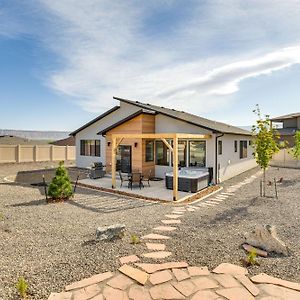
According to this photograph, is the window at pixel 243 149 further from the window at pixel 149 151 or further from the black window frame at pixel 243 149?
the window at pixel 149 151

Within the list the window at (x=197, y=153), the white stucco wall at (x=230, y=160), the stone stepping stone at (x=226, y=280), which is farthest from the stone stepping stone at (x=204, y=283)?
the white stucco wall at (x=230, y=160)

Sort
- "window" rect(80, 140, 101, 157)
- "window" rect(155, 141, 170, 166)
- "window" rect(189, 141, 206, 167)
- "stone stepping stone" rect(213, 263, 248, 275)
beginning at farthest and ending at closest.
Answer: "window" rect(80, 140, 101, 157)
"window" rect(155, 141, 170, 166)
"window" rect(189, 141, 206, 167)
"stone stepping stone" rect(213, 263, 248, 275)

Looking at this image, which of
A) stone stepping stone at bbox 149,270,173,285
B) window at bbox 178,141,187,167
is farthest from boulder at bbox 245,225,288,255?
window at bbox 178,141,187,167

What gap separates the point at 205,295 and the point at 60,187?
7878 mm

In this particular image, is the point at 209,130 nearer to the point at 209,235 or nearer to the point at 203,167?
the point at 203,167

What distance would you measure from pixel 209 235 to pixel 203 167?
29.2ft

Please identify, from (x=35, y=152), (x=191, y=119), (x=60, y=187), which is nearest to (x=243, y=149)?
(x=191, y=119)

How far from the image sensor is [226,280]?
4.15m

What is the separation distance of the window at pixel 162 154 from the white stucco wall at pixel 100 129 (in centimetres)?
440

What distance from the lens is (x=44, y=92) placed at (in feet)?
94.8

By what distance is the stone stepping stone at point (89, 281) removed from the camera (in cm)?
394

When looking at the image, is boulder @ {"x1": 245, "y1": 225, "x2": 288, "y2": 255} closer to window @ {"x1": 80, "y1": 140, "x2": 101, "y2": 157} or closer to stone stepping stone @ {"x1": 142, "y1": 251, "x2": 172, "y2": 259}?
stone stepping stone @ {"x1": 142, "y1": 251, "x2": 172, "y2": 259}

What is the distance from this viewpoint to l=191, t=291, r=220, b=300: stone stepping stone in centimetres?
365

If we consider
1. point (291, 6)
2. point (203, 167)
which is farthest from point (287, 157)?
point (291, 6)
